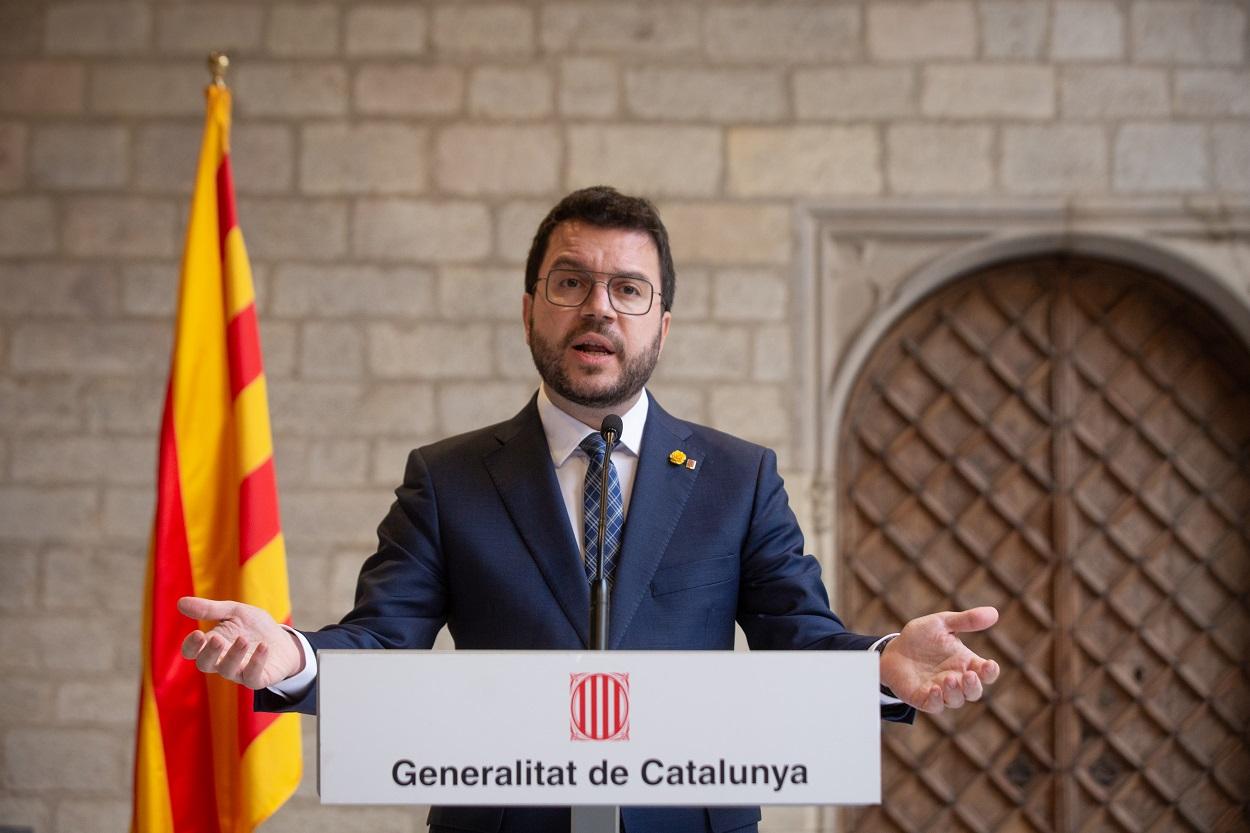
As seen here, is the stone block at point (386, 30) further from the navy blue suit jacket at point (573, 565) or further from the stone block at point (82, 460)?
the navy blue suit jacket at point (573, 565)

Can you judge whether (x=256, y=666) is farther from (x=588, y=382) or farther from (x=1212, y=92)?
(x=1212, y=92)

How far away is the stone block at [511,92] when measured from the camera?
3.89 m

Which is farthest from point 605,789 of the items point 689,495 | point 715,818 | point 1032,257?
point 1032,257

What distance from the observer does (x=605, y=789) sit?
1.25 meters

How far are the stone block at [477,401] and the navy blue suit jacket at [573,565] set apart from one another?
183cm

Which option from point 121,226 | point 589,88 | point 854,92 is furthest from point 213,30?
point 854,92

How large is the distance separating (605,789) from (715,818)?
0.53 meters

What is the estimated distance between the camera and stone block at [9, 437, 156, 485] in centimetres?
381

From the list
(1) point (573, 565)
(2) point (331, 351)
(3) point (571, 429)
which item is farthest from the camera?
(2) point (331, 351)

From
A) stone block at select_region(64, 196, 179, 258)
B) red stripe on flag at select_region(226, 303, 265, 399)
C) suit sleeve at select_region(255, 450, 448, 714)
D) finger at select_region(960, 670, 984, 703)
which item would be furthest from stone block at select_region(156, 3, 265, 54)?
finger at select_region(960, 670, 984, 703)

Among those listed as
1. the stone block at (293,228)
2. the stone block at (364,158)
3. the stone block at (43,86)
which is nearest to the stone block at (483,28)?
the stone block at (364,158)

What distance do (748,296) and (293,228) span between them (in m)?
1.43

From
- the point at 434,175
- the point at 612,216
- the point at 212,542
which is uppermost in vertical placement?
the point at 434,175

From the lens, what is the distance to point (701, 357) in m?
3.82
